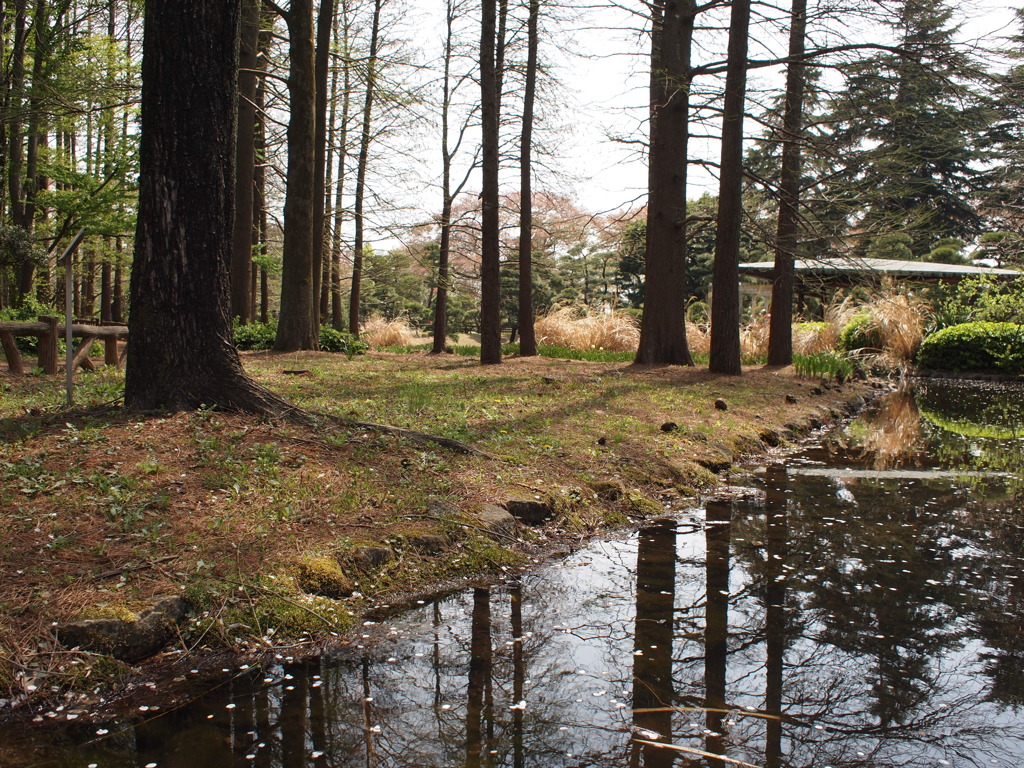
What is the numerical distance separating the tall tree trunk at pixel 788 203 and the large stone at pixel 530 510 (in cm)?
745

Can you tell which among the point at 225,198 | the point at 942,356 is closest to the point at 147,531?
the point at 225,198

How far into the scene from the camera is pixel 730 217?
11141mm

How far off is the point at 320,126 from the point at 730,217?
773 cm

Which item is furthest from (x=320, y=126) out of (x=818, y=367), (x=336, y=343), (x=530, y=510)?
(x=530, y=510)

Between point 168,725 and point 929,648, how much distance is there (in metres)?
2.83

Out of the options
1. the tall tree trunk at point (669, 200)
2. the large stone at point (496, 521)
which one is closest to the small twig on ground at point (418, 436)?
the large stone at point (496, 521)

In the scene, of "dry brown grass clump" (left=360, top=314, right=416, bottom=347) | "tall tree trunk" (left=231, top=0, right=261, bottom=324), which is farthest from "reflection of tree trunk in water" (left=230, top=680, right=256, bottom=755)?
"dry brown grass clump" (left=360, top=314, right=416, bottom=347)

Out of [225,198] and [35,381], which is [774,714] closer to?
[225,198]

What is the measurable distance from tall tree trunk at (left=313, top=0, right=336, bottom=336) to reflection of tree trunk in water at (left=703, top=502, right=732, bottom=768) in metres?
9.10

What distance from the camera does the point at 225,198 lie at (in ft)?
15.2

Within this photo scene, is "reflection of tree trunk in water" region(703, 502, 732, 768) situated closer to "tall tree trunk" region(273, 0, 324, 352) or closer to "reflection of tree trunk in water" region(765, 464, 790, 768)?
"reflection of tree trunk in water" region(765, 464, 790, 768)

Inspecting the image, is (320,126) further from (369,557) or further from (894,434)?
(369,557)

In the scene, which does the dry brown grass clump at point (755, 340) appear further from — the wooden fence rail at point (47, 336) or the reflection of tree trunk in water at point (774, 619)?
the wooden fence rail at point (47, 336)

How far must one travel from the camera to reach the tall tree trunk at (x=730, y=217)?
35.6 feet
